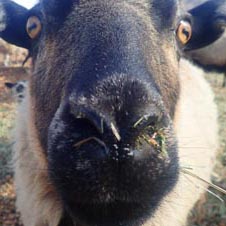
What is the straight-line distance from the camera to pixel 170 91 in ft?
11.0

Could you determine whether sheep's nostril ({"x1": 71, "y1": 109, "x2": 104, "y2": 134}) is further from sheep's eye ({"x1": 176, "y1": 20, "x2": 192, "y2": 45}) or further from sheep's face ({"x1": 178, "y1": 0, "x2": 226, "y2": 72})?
sheep's face ({"x1": 178, "y1": 0, "x2": 226, "y2": 72})

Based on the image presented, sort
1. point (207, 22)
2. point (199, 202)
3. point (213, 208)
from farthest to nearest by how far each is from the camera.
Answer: point (199, 202), point (213, 208), point (207, 22)

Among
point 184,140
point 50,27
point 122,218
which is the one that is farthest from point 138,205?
point 184,140

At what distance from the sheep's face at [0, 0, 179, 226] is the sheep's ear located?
1.26 metres

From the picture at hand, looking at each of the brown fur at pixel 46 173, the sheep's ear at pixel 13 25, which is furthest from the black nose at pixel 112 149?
the sheep's ear at pixel 13 25

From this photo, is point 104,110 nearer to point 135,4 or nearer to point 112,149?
point 112,149

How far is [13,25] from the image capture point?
4250mm

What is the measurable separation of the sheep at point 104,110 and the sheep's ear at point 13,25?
0.59m

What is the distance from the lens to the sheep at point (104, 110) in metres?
2.15

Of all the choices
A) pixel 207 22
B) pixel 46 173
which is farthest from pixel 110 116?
pixel 207 22

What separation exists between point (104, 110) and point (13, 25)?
2.52 m

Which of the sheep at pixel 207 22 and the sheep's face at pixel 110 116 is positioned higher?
the sheep at pixel 207 22

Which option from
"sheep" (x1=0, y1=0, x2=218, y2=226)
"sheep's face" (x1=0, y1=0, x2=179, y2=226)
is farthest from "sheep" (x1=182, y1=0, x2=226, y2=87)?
"sheep's face" (x1=0, y1=0, x2=179, y2=226)

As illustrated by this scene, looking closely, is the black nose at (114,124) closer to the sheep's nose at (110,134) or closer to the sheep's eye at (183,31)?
→ the sheep's nose at (110,134)
